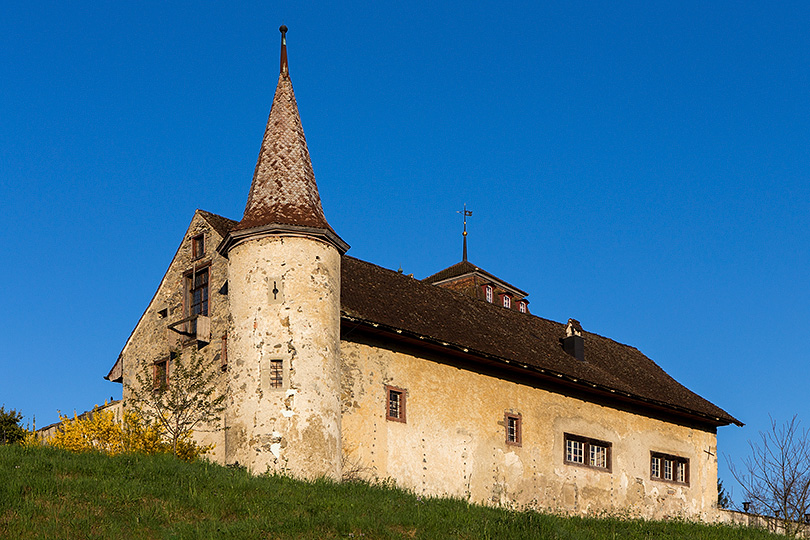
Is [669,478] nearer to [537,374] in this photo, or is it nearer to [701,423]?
[701,423]

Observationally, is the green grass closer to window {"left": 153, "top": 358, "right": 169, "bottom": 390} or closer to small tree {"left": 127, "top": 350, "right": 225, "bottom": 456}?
small tree {"left": 127, "top": 350, "right": 225, "bottom": 456}

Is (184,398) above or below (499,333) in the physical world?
below

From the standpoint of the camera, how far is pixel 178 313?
26.9m

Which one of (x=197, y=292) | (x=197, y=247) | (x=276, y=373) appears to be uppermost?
(x=197, y=247)

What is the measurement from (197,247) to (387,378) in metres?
7.05

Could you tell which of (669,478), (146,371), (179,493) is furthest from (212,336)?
(669,478)

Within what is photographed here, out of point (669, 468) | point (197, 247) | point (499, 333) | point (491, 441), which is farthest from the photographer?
point (669, 468)

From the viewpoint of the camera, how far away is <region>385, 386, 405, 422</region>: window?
24.0 meters

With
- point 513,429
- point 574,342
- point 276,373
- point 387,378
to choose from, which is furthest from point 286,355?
point 574,342

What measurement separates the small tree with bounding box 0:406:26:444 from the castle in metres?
9.97

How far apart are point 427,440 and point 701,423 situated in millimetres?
12978

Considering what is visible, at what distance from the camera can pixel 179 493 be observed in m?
16.7

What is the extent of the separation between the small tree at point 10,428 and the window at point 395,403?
1797 cm

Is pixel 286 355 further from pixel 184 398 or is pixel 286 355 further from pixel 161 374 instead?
pixel 161 374
